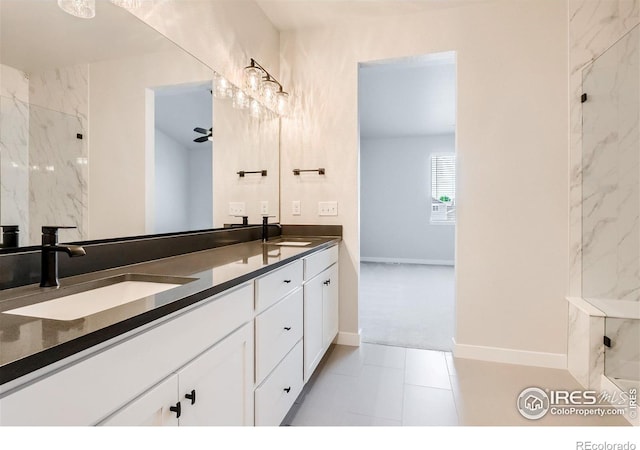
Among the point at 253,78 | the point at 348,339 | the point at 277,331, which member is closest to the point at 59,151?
the point at 277,331

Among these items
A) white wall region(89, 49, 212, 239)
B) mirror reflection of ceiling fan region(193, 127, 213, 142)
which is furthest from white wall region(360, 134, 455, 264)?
white wall region(89, 49, 212, 239)

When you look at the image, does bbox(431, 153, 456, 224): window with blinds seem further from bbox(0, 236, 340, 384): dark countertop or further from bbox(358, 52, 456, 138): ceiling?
bbox(0, 236, 340, 384): dark countertop

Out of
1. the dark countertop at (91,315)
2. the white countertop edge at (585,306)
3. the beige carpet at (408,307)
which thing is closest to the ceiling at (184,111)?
the dark countertop at (91,315)

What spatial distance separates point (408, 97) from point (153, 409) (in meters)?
4.73

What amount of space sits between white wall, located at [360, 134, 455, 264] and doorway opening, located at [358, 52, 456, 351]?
2 centimetres

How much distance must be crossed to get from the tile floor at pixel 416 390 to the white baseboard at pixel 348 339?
9 cm

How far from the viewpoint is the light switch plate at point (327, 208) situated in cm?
264

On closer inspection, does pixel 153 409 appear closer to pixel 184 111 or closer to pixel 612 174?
pixel 184 111

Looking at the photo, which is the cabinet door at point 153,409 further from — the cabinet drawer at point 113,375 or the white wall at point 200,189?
the white wall at point 200,189

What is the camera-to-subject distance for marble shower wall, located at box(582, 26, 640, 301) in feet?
6.17

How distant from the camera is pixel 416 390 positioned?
1.92m

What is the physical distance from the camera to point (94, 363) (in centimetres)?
61
